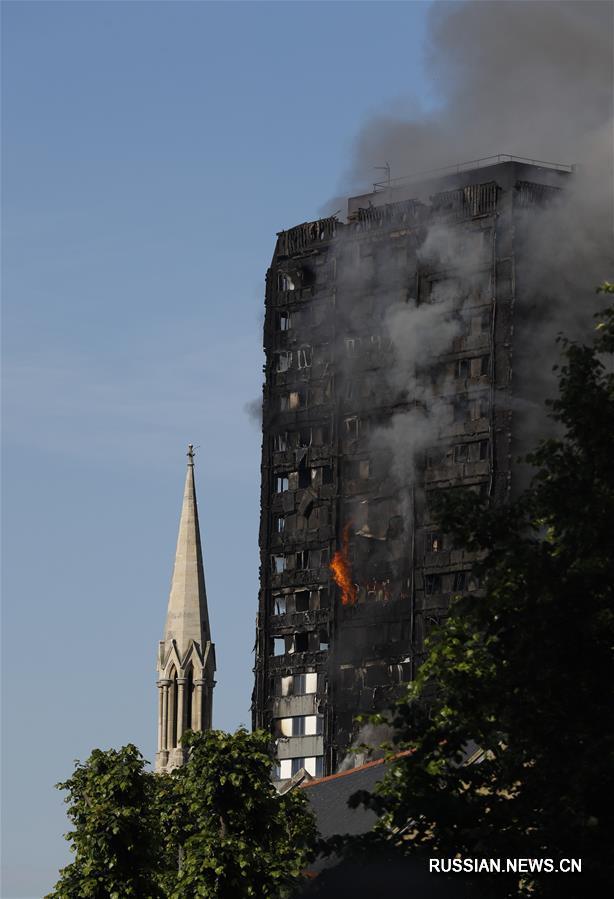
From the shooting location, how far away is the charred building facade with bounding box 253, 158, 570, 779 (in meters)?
145

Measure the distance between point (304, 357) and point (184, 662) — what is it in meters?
24.6

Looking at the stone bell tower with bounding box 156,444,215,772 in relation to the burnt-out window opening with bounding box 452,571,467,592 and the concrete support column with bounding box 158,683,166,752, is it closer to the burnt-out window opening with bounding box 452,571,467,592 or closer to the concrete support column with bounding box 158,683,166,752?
the concrete support column with bounding box 158,683,166,752

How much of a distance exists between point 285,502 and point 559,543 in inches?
4533

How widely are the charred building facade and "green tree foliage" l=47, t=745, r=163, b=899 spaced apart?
2640 inches

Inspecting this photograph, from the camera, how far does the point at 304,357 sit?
157625 mm

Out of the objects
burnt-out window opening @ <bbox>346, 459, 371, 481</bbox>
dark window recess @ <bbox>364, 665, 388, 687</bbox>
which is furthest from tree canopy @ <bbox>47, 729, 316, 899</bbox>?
burnt-out window opening @ <bbox>346, 459, 371, 481</bbox>

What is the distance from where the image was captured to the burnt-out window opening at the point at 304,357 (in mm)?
157125

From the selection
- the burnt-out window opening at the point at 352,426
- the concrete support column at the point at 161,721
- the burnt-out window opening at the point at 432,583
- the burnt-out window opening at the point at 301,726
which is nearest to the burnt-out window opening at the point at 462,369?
the burnt-out window opening at the point at 352,426

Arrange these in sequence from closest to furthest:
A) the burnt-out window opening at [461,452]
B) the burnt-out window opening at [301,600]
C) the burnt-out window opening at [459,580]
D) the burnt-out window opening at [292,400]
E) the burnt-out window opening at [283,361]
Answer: the burnt-out window opening at [459,580]
the burnt-out window opening at [461,452]
the burnt-out window opening at [301,600]
the burnt-out window opening at [292,400]
the burnt-out window opening at [283,361]

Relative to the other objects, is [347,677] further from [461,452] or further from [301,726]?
[461,452]

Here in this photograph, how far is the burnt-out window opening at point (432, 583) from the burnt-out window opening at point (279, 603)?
1366cm


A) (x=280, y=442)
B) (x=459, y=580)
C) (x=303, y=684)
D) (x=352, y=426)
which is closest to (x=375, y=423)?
(x=352, y=426)

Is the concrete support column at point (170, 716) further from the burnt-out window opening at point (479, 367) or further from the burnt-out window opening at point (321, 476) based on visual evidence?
the burnt-out window opening at point (479, 367)

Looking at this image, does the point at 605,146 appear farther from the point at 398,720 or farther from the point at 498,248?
the point at 398,720
